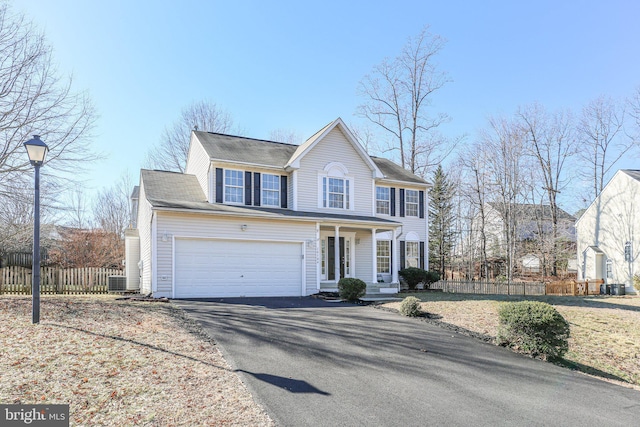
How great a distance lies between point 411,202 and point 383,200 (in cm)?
205

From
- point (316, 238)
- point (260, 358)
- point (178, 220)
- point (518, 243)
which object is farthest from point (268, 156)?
point (518, 243)

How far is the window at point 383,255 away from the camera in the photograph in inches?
842

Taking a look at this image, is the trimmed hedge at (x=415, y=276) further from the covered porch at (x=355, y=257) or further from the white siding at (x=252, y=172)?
the white siding at (x=252, y=172)

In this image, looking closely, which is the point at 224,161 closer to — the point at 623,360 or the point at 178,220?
the point at 178,220

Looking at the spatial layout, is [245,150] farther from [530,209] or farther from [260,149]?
[530,209]

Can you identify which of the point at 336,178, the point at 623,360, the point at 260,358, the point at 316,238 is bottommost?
the point at 623,360

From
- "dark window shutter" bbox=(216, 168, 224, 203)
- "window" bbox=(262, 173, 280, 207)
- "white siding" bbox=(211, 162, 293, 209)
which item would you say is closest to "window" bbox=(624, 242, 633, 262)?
"white siding" bbox=(211, 162, 293, 209)

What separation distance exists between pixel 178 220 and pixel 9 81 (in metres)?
6.66

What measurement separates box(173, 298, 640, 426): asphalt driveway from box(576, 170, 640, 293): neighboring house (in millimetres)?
23326

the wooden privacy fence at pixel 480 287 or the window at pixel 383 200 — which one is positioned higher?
the window at pixel 383 200

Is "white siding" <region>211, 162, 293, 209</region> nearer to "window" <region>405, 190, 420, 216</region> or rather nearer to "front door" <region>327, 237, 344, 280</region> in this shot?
"front door" <region>327, 237, 344, 280</region>

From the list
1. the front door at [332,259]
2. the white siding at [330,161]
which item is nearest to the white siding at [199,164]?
the white siding at [330,161]

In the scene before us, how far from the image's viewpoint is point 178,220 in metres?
14.8

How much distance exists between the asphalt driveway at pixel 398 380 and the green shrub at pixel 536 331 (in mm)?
358
